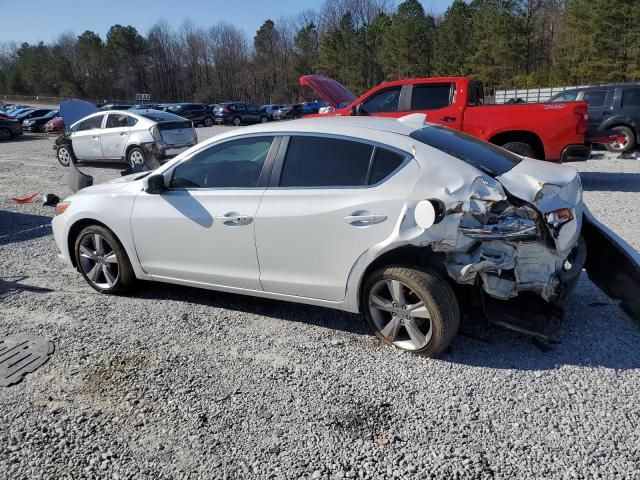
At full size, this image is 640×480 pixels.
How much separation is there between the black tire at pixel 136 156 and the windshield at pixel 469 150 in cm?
1051

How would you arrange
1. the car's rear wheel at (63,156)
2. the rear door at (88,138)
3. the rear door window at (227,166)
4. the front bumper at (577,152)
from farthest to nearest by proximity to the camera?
1. the car's rear wheel at (63,156)
2. the rear door at (88,138)
3. the front bumper at (577,152)
4. the rear door window at (227,166)

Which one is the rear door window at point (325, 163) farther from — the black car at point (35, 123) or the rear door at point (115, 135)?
the black car at point (35, 123)

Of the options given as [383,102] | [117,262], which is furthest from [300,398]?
[383,102]

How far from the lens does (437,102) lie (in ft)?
31.1

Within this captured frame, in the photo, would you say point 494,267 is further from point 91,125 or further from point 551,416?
point 91,125

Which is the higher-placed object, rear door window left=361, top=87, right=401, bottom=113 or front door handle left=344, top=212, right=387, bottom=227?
rear door window left=361, top=87, right=401, bottom=113

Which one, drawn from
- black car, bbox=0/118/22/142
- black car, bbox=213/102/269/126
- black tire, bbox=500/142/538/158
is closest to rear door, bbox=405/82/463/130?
black tire, bbox=500/142/538/158

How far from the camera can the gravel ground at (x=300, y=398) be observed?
2.58 meters

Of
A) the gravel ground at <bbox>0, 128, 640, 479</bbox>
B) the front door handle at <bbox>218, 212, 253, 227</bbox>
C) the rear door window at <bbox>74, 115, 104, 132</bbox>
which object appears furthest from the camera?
the rear door window at <bbox>74, 115, 104, 132</bbox>

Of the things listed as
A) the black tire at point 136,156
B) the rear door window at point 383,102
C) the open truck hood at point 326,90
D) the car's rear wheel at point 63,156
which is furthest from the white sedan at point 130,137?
the rear door window at point 383,102

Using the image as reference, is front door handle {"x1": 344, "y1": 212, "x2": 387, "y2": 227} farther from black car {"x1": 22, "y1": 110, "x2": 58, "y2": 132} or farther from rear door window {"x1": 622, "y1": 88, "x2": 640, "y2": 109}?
black car {"x1": 22, "y1": 110, "x2": 58, "y2": 132}

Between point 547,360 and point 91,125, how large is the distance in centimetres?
1389

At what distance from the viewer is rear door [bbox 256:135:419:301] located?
3.39 m

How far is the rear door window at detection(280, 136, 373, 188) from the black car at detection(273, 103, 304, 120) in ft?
112
